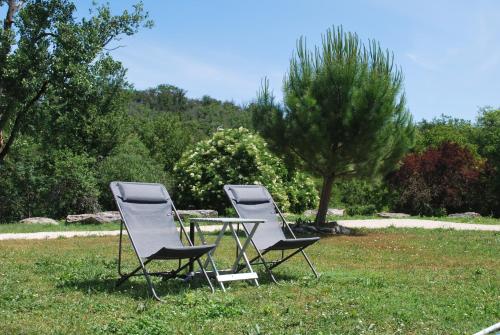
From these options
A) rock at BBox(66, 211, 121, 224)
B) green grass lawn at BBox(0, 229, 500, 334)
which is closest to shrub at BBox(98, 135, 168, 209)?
rock at BBox(66, 211, 121, 224)

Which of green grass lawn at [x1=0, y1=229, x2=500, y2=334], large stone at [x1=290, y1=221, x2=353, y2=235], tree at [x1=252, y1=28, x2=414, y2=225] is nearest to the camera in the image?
green grass lawn at [x1=0, y1=229, x2=500, y2=334]

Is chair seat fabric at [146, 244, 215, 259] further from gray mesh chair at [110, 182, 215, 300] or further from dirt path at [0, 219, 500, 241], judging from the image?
dirt path at [0, 219, 500, 241]

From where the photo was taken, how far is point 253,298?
226 inches

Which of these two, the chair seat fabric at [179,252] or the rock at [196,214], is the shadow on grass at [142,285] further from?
the rock at [196,214]

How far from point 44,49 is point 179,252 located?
9.39 metres

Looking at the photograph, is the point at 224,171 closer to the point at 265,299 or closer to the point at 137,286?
the point at 137,286

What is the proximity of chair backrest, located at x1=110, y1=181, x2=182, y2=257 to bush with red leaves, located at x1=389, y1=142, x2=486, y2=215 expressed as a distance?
14.9 meters

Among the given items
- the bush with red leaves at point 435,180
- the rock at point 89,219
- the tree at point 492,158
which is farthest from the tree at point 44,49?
the tree at point 492,158

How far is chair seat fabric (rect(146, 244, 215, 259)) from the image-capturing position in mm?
5688

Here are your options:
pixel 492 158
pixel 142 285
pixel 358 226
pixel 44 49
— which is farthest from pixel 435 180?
pixel 142 285

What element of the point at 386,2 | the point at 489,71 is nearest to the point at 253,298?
the point at 386,2

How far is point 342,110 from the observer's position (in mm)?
12805

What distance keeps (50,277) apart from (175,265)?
1875 millimetres

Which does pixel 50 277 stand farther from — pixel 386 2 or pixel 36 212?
pixel 36 212
